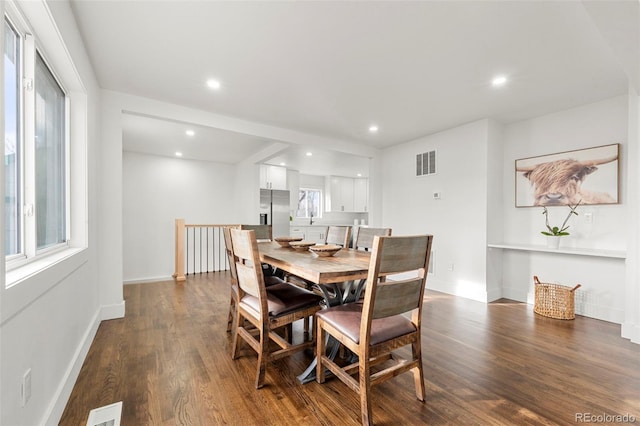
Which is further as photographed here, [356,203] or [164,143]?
[356,203]

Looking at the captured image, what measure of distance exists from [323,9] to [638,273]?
11.0 ft

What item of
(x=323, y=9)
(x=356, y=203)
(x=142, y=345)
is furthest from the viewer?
(x=356, y=203)

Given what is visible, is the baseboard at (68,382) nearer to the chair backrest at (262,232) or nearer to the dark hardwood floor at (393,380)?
the dark hardwood floor at (393,380)

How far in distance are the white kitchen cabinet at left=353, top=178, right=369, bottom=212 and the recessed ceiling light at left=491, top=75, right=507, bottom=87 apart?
5772 mm

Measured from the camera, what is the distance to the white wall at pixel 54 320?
1043 millimetres

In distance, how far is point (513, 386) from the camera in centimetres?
180

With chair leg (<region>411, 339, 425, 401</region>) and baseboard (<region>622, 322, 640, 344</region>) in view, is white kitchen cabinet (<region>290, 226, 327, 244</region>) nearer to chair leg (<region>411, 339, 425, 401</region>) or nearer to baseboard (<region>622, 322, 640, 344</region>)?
baseboard (<region>622, 322, 640, 344</region>)

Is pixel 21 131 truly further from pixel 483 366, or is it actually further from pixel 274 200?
pixel 274 200

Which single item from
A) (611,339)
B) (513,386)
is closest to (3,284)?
(513,386)

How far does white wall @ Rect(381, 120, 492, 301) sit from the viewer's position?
12.3 feet

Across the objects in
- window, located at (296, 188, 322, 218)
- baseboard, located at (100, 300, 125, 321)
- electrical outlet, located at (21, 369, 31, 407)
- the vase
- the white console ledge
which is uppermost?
window, located at (296, 188, 322, 218)

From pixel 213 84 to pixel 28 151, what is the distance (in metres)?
1.61

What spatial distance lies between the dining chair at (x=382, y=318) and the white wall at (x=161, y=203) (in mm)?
4130

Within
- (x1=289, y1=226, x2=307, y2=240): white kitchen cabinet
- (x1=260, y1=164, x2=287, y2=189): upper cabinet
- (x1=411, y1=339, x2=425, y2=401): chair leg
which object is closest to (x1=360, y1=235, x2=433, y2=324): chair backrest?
(x1=411, y1=339, x2=425, y2=401): chair leg
